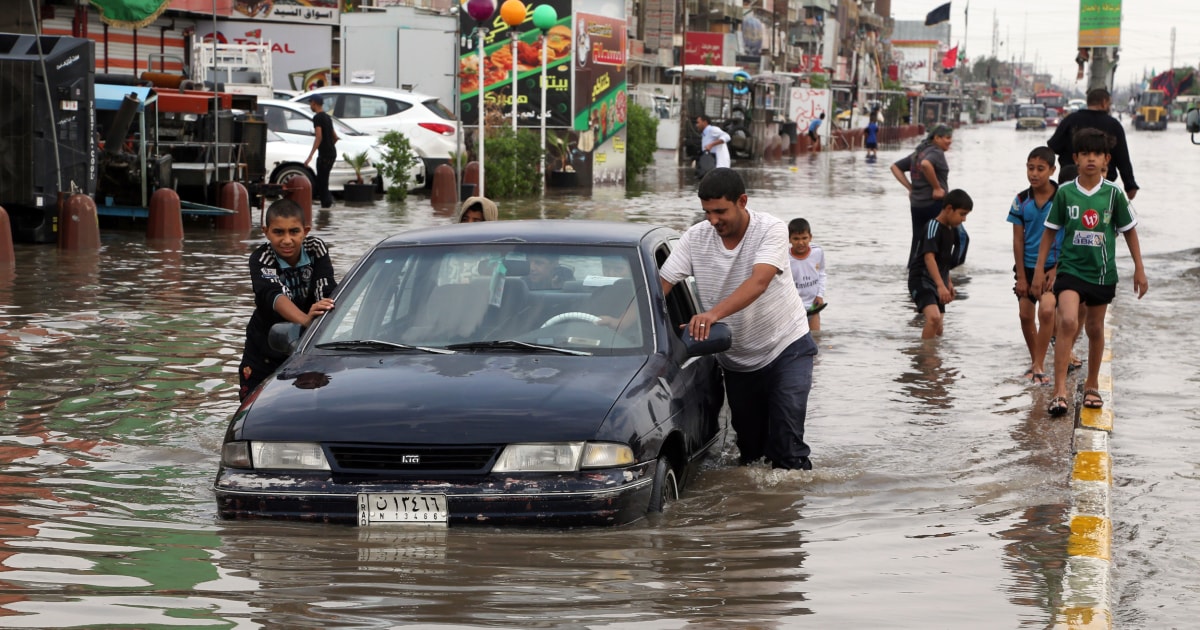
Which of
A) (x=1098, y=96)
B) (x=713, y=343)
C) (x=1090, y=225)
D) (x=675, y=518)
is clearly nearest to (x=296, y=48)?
(x=1098, y=96)

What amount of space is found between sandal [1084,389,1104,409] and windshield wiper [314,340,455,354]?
13.9 feet

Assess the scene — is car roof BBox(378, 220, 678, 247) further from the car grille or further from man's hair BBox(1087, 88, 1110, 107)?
man's hair BBox(1087, 88, 1110, 107)

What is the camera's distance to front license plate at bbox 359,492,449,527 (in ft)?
19.6

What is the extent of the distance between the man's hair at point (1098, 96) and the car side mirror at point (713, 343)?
6761 mm

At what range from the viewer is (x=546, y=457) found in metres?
6.02

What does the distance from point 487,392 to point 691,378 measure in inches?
50.4

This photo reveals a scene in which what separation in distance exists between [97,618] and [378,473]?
125cm

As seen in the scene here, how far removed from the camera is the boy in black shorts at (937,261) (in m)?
12.1

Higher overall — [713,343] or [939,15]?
[939,15]

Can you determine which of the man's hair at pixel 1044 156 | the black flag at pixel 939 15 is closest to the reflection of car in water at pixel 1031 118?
the black flag at pixel 939 15

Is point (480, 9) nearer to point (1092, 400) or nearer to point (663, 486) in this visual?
point (1092, 400)

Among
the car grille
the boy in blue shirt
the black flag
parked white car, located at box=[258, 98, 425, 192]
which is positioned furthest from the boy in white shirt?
the black flag

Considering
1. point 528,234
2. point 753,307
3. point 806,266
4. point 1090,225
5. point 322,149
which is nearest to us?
point 528,234

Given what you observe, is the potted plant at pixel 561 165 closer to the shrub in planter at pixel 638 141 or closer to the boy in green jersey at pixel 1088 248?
the shrub in planter at pixel 638 141
